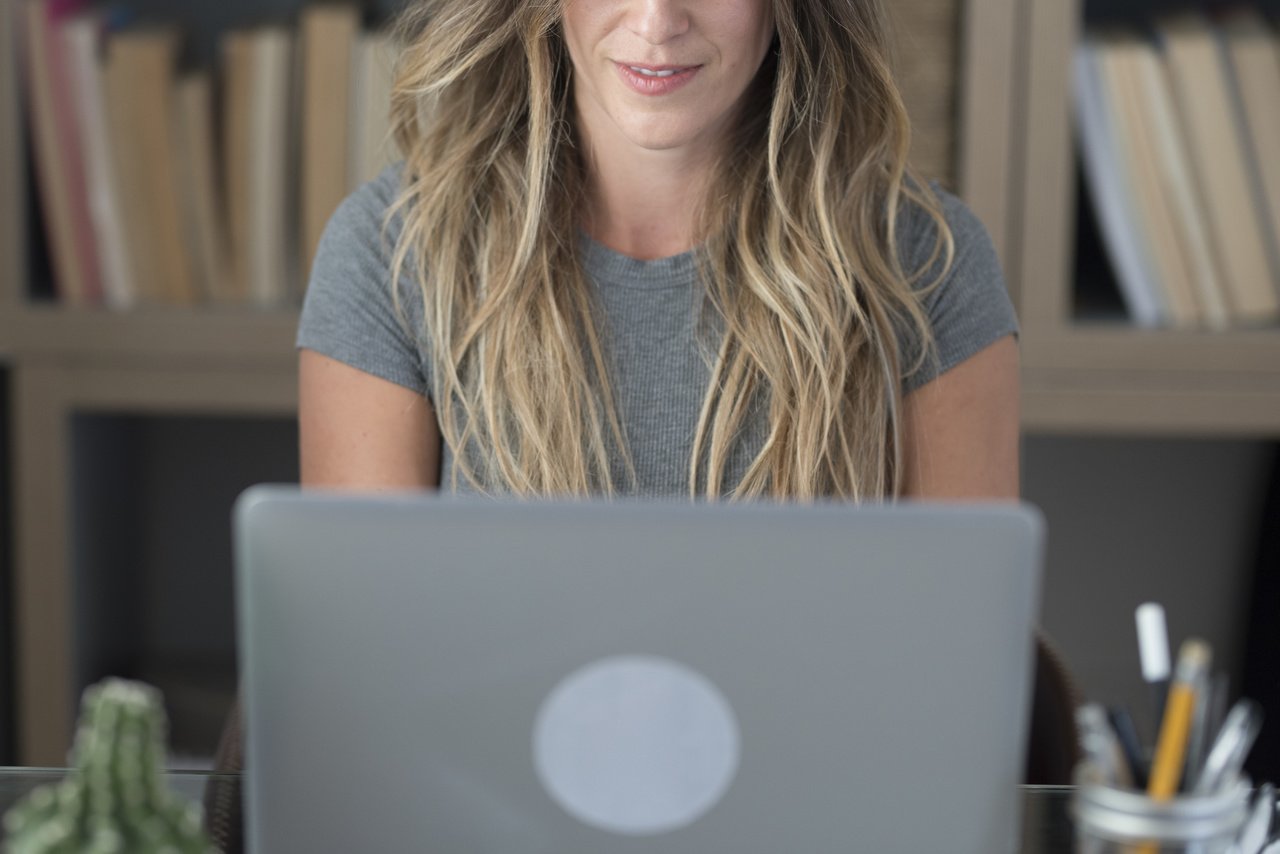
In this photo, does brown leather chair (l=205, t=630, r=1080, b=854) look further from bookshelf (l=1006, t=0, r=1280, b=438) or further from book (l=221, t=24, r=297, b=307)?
book (l=221, t=24, r=297, b=307)

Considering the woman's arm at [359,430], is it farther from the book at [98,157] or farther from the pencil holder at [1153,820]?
the pencil holder at [1153,820]

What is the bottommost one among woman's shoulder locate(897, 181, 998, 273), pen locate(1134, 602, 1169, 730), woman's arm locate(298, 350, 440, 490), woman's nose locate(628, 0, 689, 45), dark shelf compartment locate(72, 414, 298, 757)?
dark shelf compartment locate(72, 414, 298, 757)

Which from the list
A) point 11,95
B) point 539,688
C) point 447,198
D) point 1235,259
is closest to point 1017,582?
point 539,688

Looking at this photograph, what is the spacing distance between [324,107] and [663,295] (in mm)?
650

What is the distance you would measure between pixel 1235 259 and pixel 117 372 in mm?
1380

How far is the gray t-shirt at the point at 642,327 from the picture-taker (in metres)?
1.34

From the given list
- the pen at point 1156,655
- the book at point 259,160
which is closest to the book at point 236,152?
the book at point 259,160

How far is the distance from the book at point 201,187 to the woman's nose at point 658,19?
0.77m

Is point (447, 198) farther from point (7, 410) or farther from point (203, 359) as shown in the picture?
point (7, 410)

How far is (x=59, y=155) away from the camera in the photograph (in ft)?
5.99

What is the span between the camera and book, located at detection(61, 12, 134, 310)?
179 cm

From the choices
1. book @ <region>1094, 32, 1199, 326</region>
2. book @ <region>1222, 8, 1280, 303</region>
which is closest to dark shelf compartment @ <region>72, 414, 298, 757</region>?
book @ <region>1094, 32, 1199, 326</region>

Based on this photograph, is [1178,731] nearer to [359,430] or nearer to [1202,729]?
[1202,729]

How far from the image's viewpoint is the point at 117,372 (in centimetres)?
182
